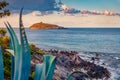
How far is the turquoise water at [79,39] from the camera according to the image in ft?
24.7

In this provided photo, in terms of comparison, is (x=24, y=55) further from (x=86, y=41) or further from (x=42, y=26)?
(x=86, y=41)

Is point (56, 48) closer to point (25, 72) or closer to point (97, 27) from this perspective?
point (97, 27)

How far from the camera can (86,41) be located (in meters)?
7.94

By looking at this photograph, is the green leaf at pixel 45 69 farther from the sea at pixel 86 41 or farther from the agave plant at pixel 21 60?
the sea at pixel 86 41

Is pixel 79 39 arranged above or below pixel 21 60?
below

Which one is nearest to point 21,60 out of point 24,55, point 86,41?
point 24,55

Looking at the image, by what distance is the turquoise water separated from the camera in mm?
7535

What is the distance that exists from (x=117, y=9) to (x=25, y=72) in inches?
174

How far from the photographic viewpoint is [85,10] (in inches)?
304

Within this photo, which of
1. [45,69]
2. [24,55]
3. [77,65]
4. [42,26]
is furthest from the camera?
[42,26]

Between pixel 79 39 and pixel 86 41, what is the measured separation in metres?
0.15

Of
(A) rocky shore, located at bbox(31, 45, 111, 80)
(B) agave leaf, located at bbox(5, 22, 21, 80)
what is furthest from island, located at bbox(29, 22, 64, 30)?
(B) agave leaf, located at bbox(5, 22, 21, 80)

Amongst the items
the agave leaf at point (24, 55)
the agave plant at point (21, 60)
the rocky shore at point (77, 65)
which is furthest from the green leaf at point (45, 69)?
the rocky shore at point (77, 65)

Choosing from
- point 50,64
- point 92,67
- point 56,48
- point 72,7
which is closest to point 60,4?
point 72,7
